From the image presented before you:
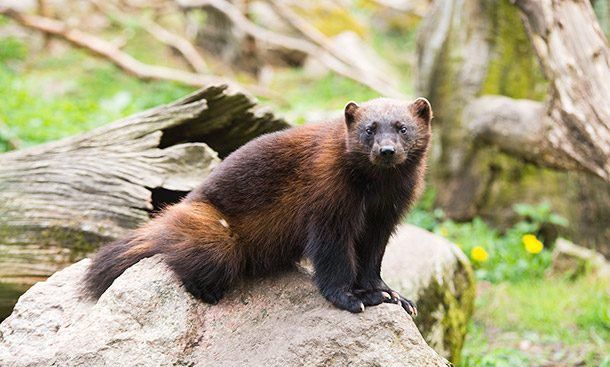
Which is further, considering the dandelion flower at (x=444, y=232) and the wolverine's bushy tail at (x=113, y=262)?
the dandelion flower at (x=444, y=232)

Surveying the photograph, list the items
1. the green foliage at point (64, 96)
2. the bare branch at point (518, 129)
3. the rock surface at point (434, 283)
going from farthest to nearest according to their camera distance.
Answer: the green foliage at point (64, 96)
the bare branch at point (518, 129)
the rock surface at point (434, 283)

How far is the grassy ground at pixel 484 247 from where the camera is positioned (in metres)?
5.61

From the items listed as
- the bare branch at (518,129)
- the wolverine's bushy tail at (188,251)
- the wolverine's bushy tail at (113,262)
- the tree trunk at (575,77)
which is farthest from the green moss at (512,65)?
the wolverine's bushy tail at (113,262)

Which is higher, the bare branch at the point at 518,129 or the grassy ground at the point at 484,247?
the bare branch at the point at 518,129

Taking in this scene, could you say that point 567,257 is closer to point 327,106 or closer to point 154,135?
point 154,135

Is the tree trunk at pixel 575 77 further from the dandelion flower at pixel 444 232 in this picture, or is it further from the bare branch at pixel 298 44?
the bare branch at pixel 298 44

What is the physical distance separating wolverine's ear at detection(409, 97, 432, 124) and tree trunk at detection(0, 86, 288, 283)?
149 cm

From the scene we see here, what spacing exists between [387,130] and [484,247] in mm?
4118

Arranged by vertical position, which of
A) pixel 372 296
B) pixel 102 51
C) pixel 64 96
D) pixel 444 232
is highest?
pixel 372 296

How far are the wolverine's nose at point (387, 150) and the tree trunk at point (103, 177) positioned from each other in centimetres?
167

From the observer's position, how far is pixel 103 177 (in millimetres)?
4766

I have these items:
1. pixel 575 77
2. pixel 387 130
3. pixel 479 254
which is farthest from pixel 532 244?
pixel 387 130

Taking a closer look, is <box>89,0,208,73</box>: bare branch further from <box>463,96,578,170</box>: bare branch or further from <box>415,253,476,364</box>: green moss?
<box>415,253,476,364</box>: green moss

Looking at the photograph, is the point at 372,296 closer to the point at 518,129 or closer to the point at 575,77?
the point at 575,77
